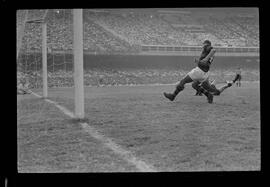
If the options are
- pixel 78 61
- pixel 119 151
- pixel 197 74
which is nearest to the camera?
pixel 119 151

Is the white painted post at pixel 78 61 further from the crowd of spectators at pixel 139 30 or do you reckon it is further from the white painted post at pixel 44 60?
the white painted post at pixel 44 60

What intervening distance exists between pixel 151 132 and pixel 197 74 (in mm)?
862

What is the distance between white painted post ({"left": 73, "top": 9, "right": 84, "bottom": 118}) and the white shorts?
113 cm

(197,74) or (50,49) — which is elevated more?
(50,49)

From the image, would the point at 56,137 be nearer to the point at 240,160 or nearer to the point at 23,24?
the point at 23,24

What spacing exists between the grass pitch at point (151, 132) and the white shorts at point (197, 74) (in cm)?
14

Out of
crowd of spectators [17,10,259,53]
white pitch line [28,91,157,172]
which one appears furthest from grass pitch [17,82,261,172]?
crowd of spectators [17,10,259,53]

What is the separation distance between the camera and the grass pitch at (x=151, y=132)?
3496mm

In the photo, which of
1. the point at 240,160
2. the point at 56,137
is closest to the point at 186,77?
the point at 240,160

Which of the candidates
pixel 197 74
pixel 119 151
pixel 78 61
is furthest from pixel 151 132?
pixel 78 61

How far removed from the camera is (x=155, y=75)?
433 cm

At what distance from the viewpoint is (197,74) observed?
13.8ft

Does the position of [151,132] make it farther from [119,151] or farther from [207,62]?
[207,62]
